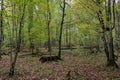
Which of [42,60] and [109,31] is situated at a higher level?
[109,31]

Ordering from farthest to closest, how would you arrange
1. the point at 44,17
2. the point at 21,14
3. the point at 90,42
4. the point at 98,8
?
1. the point at 44,17
2. the point at 90,42
3. the point at 98,8
4. the point at 21,14

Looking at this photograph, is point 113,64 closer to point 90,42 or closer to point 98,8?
point 98,8

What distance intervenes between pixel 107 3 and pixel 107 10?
2.66ft

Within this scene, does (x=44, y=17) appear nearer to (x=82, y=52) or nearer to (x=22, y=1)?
(x=82, y=52)

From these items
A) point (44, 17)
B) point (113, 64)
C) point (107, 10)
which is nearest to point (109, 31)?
point (107, 10)

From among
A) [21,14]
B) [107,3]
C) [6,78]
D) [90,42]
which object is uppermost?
[107,3]

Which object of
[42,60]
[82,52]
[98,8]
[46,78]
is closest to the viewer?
[46,78]

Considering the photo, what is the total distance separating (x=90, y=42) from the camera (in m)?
27.8

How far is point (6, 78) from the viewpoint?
1084cm

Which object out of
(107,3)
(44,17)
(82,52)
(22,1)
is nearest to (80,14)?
(107,3)

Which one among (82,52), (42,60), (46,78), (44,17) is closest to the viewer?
(46,78)

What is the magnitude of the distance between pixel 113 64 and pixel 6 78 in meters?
7.40

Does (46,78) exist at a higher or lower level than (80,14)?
lower

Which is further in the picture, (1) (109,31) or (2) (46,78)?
(1) (109,31)
